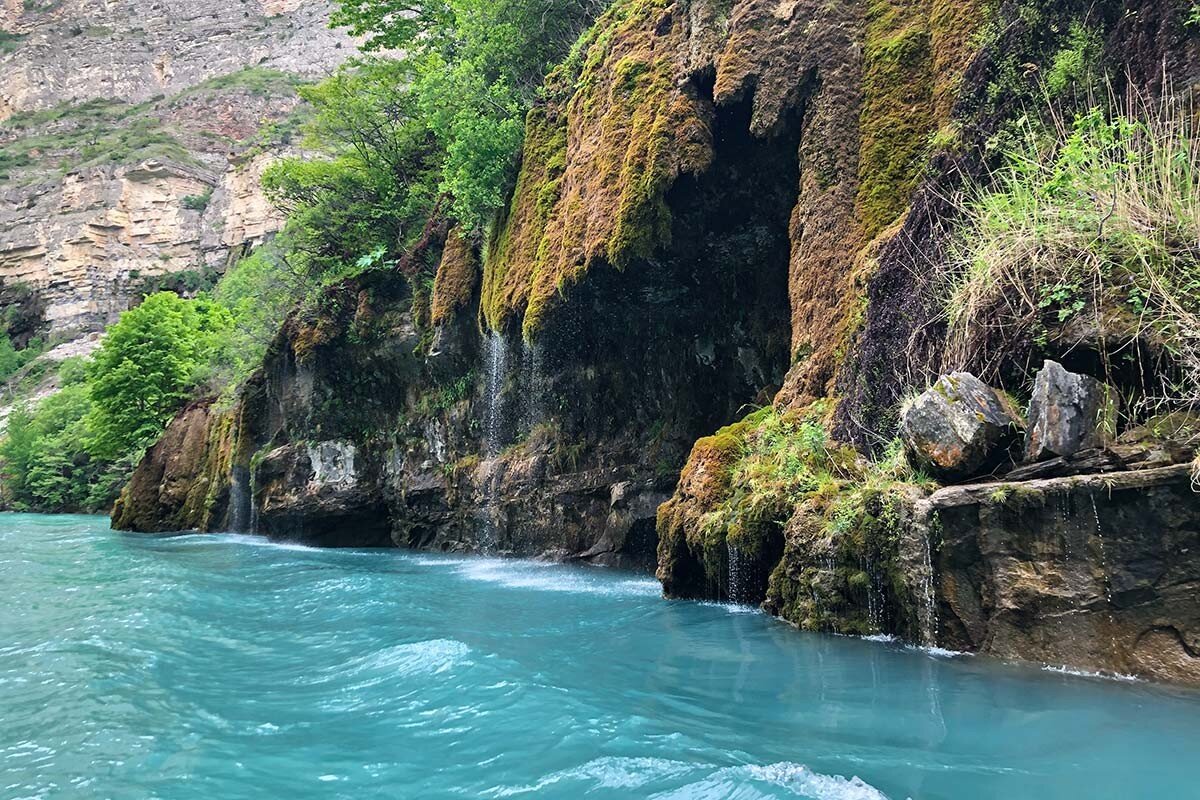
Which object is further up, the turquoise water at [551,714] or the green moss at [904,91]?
the green moss at [904,91]

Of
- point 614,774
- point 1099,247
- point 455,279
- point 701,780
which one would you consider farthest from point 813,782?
point 455,279

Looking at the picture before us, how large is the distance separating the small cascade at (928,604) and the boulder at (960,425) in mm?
592

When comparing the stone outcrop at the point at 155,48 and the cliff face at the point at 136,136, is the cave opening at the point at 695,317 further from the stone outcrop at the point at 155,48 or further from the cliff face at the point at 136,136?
the stone outcrop at the point at 155,48

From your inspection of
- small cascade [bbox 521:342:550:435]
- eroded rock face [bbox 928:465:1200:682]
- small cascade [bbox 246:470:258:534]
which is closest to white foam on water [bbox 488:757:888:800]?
eroded rock face [bbox 928:465:1200:682]

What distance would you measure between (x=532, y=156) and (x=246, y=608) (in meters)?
9.12

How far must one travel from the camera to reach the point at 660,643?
254 inches

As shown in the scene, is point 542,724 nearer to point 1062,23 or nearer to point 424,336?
point 1062,23

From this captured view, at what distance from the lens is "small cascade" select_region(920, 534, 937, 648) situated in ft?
18.1

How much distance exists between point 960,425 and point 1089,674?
1731 millimetres

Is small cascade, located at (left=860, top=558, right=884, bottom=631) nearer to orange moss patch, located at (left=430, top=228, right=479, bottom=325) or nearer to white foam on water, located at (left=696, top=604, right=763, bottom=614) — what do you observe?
white foam on water, located at (left=696, top=604, right=763, bottom=614)

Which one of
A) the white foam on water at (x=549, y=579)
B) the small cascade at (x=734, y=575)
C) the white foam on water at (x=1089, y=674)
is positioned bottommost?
the white foam on water at (x=549, y=579)

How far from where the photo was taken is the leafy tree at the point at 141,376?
28.9 meters

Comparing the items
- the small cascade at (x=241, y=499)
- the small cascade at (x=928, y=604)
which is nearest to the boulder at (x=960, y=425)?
the small cascade at (x=928, y=604)

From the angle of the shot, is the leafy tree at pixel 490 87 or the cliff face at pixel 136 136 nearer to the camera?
the leafy tree at pixel 490 87
